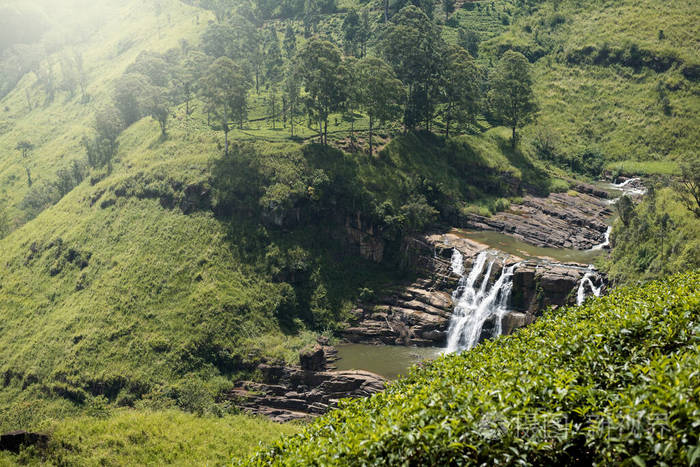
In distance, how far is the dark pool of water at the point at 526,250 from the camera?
181 feet

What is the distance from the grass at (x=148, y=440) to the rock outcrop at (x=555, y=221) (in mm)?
39841

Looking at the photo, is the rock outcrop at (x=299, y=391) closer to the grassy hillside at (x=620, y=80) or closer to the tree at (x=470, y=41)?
the grassy hillside at (x=620, y=80)

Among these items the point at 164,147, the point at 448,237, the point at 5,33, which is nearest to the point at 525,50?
the point at 448,237

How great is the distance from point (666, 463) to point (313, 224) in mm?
55607

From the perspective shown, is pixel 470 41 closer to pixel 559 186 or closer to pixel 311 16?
pixel 311 16

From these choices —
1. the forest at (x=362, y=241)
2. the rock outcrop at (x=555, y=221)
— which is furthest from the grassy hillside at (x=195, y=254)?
the rock outcrop at (x=555, y=221)

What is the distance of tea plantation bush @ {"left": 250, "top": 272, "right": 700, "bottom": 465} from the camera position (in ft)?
32.2

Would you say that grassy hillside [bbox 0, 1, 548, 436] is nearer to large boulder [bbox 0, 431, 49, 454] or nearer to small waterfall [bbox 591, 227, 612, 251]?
large boulder [bbox 0, 431, 49, 454]

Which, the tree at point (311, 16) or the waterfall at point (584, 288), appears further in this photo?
the tree at point (311, 16)

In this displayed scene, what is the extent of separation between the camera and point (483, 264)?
53.7m

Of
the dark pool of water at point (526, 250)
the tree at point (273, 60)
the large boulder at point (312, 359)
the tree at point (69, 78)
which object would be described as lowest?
the large boulder at point (312, 359)

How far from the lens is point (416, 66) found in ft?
254

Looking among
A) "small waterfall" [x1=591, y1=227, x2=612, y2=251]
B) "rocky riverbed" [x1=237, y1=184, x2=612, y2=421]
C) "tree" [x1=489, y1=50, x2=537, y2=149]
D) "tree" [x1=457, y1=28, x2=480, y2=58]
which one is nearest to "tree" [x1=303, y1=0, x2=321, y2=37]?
"tree" [x1=457, y1=28, x2=480, y2=58]

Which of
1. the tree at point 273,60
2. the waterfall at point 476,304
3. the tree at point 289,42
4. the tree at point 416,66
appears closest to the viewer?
the waterfall at point 476,304
